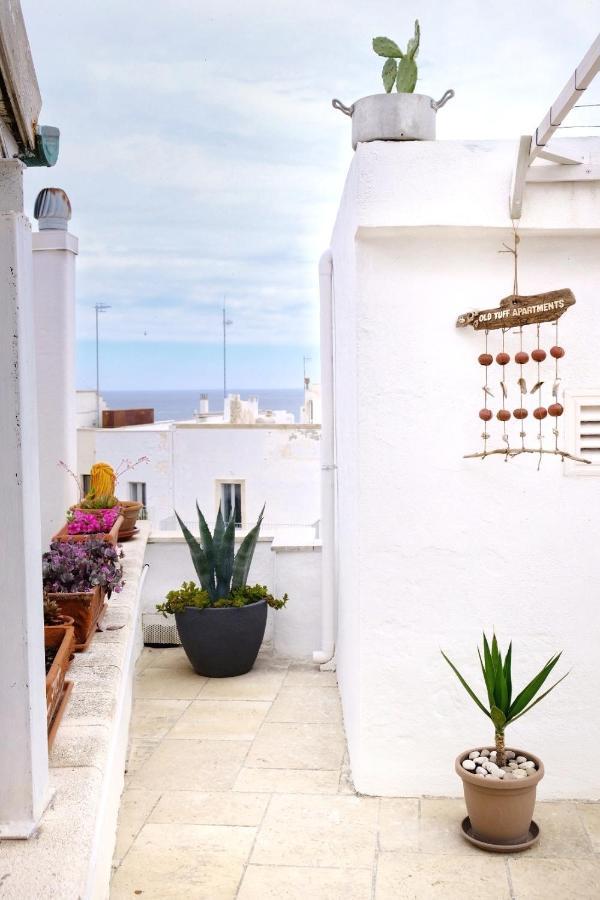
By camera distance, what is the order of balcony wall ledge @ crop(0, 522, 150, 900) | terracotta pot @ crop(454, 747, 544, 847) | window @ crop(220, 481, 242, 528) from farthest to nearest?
window @ crop(220, 481, 242, 528), terracotta pot @ crop(454, 747, 544, 847), balcony wall ledge @ crop(0, 522, 150, 900)

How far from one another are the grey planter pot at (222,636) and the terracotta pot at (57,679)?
7.78ft

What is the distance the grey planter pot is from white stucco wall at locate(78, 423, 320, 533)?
13.5 metres

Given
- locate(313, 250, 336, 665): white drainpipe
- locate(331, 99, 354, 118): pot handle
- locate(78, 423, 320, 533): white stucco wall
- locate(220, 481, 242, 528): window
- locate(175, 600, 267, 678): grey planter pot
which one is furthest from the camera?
locate(220, 481, 242, 528): window

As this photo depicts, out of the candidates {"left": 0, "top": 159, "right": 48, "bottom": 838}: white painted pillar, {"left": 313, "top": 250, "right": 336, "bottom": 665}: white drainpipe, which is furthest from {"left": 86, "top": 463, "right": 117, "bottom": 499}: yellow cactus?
{"left": 0, "top": 159, "right": 48, "bottom": 838}: white painted pillar

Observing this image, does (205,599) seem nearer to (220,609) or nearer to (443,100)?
(220,609)

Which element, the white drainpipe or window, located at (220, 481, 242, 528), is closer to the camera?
the white drainpipe

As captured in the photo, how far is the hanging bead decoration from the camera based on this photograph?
3.36 meters

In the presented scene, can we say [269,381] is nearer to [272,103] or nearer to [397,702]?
[272,103]

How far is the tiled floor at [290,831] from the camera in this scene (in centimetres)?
300

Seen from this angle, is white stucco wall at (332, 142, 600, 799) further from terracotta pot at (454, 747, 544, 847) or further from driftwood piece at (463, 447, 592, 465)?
terracotta pot at (454, 747, 544, 847)

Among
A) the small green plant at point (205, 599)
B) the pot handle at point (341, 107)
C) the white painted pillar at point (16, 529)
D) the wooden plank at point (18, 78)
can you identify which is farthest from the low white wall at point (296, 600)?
the wooden plank at point (18, 78)

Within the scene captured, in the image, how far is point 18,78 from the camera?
169cm

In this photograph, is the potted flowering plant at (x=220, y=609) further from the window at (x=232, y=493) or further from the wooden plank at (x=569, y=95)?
the window at (x=232, y=493)

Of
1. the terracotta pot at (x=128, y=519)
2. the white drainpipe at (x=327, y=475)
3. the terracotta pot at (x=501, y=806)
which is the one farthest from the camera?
the terracotta pot at (x=128, y=519)
